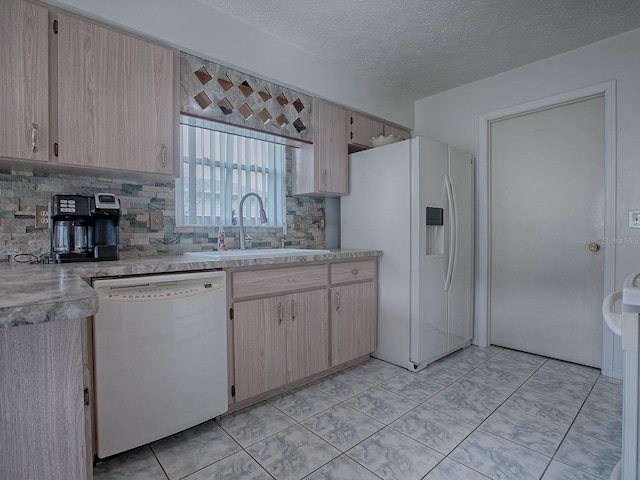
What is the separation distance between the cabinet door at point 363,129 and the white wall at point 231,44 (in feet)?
0.27

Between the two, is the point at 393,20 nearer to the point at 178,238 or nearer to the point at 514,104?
the point at 514,104

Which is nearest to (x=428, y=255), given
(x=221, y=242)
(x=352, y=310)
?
(x=352, y=310)

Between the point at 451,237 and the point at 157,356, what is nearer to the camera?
the point at 157,356

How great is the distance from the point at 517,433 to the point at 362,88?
9.02 feet

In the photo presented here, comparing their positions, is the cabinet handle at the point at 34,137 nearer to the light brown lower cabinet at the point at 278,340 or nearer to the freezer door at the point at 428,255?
the light brown lower cabinet at the point at 278,340

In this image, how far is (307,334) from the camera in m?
2.24

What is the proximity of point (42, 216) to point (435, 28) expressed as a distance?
264 cm

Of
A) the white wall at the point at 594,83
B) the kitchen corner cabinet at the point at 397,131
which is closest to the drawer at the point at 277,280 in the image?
the kitchen corner cabinet at the point at 397,131

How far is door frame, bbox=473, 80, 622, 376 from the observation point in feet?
7.95

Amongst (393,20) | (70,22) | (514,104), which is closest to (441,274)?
(514,104)

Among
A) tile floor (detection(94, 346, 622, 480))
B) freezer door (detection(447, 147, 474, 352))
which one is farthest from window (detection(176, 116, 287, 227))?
freezer door (detection(447, 147, 474, 352))

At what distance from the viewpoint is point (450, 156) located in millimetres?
2799

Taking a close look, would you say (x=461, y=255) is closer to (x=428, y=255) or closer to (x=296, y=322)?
(x=428, y=255)

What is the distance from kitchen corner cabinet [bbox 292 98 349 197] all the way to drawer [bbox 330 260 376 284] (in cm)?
67
